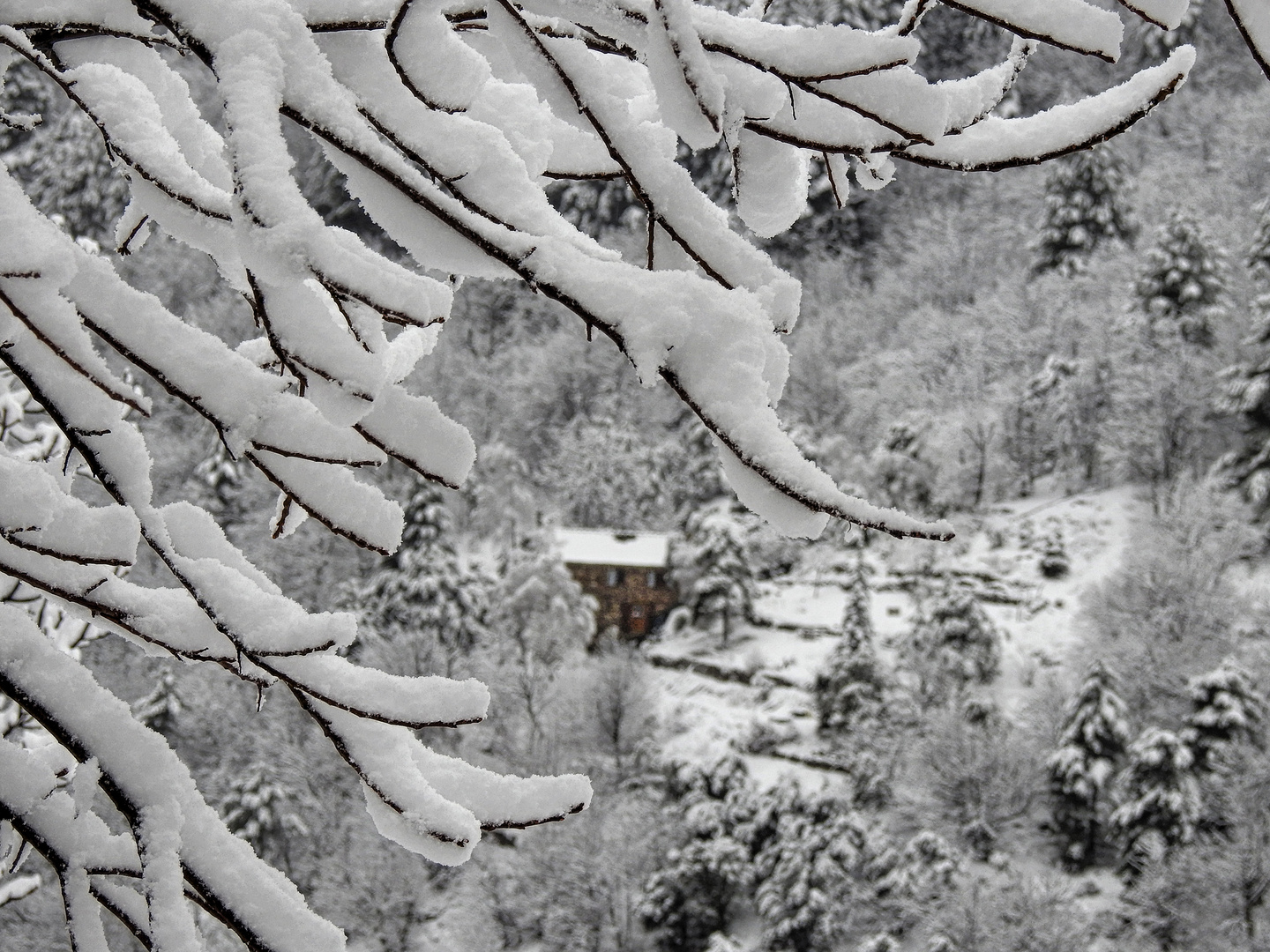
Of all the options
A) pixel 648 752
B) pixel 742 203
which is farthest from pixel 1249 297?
pixel 742 203

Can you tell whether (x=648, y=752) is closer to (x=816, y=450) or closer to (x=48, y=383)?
(x=816, y=450)

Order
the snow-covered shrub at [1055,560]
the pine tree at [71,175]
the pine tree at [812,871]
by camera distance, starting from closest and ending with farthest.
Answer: the pine tree at [812,871] < the snow-covered shrub at [1055,560] < the pine tree at [71,175]

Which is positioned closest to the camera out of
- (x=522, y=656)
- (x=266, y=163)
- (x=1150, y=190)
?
(x=266, y=163)

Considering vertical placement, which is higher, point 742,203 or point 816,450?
point 816,450

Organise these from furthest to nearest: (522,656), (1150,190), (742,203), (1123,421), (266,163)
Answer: (1150,190)
(1123,421)
(522,656)
(742,203)
(266,163)

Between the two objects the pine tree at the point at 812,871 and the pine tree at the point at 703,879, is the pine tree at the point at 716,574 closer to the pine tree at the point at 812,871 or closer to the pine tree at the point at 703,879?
the pine tree at the point at 703,879

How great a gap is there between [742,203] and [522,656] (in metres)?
22.3

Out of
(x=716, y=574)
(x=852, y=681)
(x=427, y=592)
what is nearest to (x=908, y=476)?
(x=716, y=574)

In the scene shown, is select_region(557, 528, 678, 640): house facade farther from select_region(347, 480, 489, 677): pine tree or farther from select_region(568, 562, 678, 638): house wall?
select_region(347, 480, 489, 677): pine tree

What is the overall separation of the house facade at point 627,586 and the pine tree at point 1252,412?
557 inches

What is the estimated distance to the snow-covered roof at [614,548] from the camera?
2684cm

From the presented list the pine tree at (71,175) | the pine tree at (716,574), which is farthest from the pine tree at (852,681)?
the pine tree at (71,175)

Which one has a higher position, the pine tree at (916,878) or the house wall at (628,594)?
the house wall at (628,594)

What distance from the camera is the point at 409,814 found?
81 centimetres
